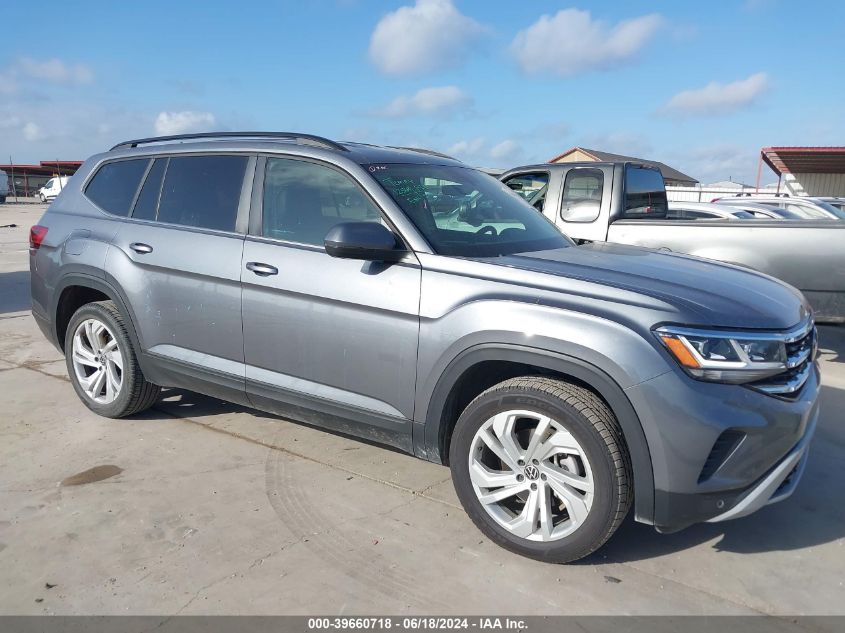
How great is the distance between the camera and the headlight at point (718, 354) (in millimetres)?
2689

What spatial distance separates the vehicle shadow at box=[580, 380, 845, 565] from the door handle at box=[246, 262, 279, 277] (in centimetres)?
211

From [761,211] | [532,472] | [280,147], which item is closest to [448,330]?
[532,472]

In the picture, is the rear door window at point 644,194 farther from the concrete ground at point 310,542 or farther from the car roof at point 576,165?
the concrete ground at point 310,542

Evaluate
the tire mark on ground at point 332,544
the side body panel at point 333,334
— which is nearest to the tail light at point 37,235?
the side body panel at point 333,334

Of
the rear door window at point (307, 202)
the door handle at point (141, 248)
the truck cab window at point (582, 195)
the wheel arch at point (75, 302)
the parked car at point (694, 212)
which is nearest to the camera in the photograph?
the rear door window at point (307, 202)

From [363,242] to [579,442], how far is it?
4.31 feet

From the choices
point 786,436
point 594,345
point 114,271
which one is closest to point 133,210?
point 114,271

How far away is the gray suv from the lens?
2.74 m

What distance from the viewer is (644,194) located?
25.2 feet

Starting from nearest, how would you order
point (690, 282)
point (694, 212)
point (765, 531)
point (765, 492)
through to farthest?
point (765, 492)
point (690, 282)
point (765, 531)
point (694, 212)

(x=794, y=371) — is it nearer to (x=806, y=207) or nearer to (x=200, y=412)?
(x=200, y=412)

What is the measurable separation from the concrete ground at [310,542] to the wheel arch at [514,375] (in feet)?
1.32

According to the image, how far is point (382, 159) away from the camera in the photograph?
3857mm
